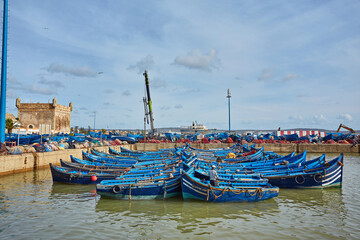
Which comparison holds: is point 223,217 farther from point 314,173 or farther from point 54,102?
point 54,102

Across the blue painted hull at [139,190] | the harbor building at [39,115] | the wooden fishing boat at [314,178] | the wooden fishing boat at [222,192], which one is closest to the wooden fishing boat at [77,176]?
the blue painted hull at [139,190]

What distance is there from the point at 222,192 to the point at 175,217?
3.27m

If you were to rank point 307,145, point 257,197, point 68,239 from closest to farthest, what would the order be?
point 68,239 → point 257,197 → point 307,145

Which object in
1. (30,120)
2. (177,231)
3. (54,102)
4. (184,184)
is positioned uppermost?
(54,102)

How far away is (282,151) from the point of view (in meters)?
48.4

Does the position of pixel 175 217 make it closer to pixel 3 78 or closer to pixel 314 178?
pixel 314 178

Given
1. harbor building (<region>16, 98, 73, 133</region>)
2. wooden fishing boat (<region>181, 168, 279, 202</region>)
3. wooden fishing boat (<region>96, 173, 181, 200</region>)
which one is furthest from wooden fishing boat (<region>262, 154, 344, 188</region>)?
harbor building (<region>16, 98, 73, 133</region>)

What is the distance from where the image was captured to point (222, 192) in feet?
47.4

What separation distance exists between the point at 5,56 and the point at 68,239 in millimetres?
26845

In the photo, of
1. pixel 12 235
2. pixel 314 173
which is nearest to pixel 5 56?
pixel 12 235

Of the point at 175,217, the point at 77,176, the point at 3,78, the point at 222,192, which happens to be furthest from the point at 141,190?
the point at 3,78

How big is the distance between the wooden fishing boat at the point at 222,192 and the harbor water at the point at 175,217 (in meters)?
0.33

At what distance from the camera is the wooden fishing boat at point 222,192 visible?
1446 cm

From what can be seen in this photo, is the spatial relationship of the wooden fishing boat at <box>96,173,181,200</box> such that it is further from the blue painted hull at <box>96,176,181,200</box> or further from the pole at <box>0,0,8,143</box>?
the pole at <box>0,0,8,143</box>
